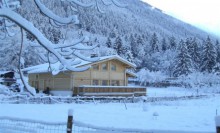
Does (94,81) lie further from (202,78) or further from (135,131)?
(202,78)

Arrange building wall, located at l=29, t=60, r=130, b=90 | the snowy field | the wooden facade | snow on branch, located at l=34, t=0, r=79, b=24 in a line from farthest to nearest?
1. building wall, located at l=29, t=60, r=130, b=90
2. the wooden facade
3. the snowy field
4. snow on branch, located at l=34, t=0, r=79, b=24

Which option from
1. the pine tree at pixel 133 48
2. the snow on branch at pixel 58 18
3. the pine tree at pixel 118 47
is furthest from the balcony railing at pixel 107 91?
the pine tree at pixel 133 48

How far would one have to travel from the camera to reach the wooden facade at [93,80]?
35.1m

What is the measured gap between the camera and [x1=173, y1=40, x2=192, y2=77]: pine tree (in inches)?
2857

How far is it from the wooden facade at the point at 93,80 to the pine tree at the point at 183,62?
32.2m

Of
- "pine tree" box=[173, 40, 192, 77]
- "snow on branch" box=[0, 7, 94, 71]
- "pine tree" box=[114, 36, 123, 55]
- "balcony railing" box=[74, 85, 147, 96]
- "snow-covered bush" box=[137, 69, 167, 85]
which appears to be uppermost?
"pine tree" box=[114, 36, 123, 55]

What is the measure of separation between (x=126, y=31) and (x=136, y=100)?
390 ft

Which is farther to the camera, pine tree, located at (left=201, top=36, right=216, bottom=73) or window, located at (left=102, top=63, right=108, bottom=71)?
pine tree, located at (left=201, top=36, right=216, bottom=73)

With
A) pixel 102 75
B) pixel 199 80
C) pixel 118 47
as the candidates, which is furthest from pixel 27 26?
pixel 118 47

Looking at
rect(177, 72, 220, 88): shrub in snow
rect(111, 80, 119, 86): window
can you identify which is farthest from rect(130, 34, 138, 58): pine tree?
rect(111, 80, 119, 86): window

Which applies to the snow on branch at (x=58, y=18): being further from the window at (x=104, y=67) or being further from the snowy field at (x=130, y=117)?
the window at (x=104, y=67)

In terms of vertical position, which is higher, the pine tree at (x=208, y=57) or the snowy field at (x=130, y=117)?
the pine tree at (x=208, y=57)

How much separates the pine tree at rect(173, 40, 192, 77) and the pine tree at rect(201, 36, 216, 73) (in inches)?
119

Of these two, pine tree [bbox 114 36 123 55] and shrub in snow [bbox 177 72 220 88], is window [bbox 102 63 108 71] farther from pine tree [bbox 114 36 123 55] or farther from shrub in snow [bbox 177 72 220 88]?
pine tree [bbox 114 36 123 55]
